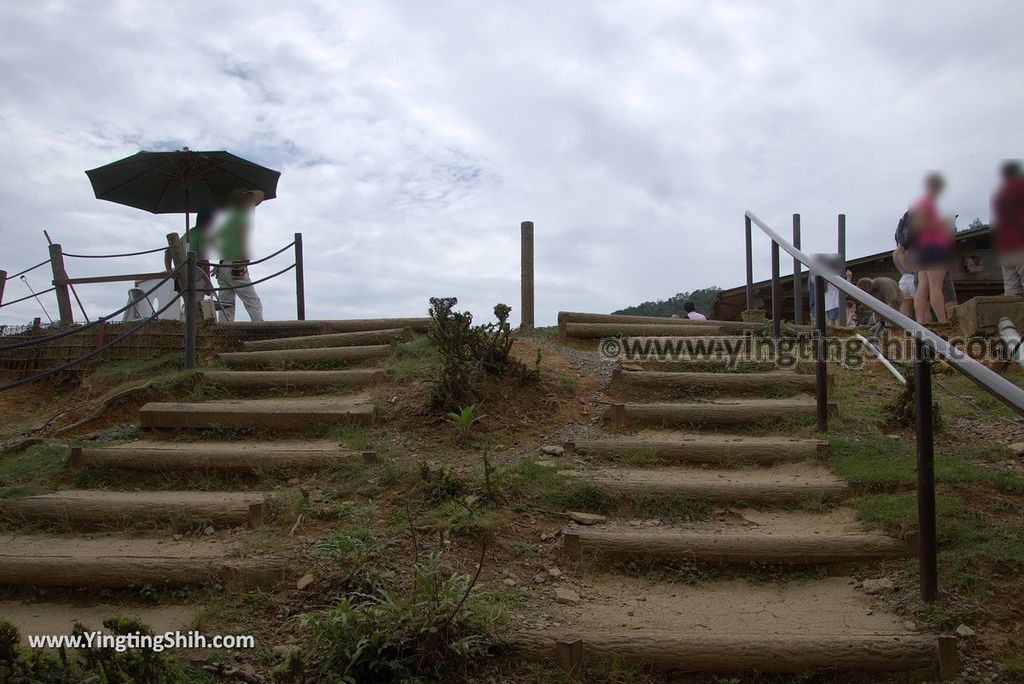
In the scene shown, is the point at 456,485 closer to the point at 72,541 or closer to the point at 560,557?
the point at 560,557

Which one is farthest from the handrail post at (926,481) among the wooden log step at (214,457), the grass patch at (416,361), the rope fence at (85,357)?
the rope fence at (85,357)

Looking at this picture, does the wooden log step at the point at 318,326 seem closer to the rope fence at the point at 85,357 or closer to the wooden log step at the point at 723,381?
the rope fence at the point at 85,357

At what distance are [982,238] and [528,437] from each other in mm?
11176

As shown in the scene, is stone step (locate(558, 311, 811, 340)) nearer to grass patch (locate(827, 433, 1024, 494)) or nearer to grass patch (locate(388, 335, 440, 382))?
grass patch (locate(388, 335, 440, 382))

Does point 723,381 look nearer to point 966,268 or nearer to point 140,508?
point 140,508

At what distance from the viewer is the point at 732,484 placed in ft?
12.4

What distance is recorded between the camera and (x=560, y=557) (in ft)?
10.6

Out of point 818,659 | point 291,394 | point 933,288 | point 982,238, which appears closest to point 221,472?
point 291,394

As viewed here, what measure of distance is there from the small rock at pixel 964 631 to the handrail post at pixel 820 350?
78.6 inches

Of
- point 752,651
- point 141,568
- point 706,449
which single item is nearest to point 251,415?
point 141,568

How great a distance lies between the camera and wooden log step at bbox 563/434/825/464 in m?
4.15

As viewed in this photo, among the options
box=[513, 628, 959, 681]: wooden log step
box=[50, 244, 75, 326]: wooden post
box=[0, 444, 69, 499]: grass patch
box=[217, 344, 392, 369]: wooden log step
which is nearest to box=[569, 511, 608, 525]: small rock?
box=[513, 628, 959, 681]: wooden log step

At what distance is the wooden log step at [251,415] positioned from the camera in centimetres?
483

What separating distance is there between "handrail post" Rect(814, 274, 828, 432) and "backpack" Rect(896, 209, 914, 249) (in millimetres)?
1456
